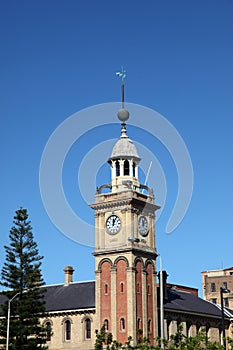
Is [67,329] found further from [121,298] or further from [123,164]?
[123,164]

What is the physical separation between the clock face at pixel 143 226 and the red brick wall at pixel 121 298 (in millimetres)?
4155

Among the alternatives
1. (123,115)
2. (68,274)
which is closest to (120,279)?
(68,274)

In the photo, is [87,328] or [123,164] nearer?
→ [87,328]

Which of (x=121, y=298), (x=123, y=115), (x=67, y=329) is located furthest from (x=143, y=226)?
(x=67, y=329)

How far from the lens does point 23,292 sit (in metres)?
73.6

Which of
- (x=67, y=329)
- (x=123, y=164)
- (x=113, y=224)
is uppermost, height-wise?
(x=123, y=164)

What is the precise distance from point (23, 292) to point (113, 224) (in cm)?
1141

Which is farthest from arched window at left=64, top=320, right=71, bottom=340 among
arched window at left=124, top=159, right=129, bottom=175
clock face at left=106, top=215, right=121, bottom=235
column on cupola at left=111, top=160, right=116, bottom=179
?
arched window at left=124, top=159, right=129, bottom=175

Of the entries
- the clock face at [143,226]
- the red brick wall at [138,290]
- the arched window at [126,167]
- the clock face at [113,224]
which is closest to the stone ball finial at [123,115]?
the arched window at [126,167]

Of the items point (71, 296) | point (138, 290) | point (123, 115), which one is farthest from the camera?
point (71, 296)

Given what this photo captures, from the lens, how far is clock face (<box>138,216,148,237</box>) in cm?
7625

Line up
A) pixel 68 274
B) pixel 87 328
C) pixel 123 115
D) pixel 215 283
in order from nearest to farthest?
pixel 87 328 < pixel 123 115 < pixel 68 274 < pixel 215 283

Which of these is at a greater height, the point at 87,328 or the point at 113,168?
the point at 113,168

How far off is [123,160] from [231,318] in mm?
27756
